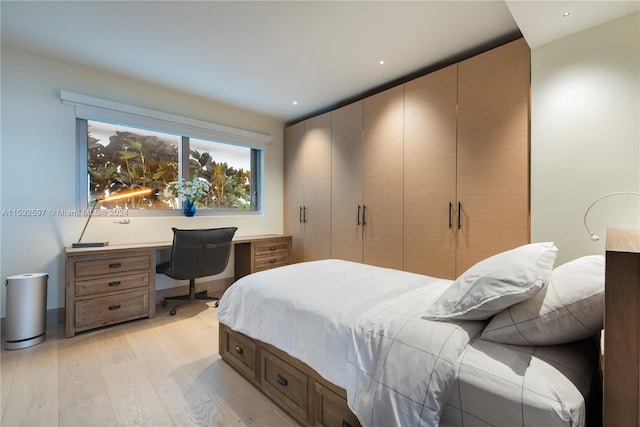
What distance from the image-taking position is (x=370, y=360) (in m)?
1.10

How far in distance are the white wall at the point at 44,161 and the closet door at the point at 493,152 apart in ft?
11.0

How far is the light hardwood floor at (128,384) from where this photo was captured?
1503 millimetres

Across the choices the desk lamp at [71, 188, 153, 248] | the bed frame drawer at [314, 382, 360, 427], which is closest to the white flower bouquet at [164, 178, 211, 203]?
the desk lamp at [71, 188, 153, 248]

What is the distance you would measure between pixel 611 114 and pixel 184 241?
3.47 m

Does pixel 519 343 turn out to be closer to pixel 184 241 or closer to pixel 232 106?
pixel 184 241

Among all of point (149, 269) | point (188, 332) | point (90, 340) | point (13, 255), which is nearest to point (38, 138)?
point (13, 255)

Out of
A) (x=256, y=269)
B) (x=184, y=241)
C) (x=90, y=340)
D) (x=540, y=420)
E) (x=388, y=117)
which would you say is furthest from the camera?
(x=256, y=269)

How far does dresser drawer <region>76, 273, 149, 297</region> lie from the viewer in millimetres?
2506

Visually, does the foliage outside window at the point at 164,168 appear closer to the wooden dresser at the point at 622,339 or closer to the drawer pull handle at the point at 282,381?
the drawer pull handle at the point at 282,381

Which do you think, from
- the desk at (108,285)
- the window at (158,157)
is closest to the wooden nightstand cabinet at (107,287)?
the desk at (108,285)

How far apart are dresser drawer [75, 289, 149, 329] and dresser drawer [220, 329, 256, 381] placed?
1.30 meters

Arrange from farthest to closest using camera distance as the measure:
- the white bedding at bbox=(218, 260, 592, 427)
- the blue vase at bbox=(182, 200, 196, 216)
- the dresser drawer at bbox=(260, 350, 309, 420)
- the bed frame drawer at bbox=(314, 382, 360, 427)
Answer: the blue vase at bbox=(182, 200, 196, 216), the dresser drawer at bbox=(260, 350, 309, 420), the bed frame drawer at bbox=(314, 382, 360, 427), the white bedding at bbox=(218, 260, 592, 427)

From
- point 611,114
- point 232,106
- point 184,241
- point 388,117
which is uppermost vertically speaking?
point 232,106

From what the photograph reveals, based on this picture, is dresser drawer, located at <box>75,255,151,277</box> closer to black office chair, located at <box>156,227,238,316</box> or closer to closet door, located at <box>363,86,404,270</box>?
black office chair, located at <box>156,227,238,316</box>
